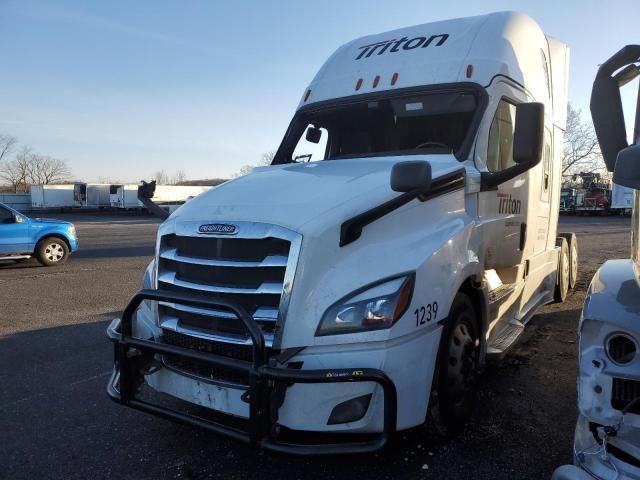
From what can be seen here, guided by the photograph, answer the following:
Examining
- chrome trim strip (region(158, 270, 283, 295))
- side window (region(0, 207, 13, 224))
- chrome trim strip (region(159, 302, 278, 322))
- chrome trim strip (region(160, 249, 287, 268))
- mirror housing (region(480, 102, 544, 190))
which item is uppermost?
mirror housing (region(480, 102, 544, 190))

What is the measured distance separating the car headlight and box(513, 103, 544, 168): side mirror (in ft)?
5.46

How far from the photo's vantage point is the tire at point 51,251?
39.0ft

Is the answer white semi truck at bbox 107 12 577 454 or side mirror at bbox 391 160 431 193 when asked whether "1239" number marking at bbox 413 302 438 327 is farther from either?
side mirror at bbox 391 160 431 193

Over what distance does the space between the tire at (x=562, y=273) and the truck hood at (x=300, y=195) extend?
15.1ft

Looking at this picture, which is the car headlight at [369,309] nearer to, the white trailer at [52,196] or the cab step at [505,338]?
the cab step at [505,338]

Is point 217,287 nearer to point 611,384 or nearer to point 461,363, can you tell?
point 461,363

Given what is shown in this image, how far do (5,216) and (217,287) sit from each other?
10.9 metres

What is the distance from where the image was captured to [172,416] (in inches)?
111

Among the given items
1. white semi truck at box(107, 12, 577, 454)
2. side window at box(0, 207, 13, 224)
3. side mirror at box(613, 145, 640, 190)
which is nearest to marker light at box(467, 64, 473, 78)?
white semi truck at box(107, 12, 577, 454)

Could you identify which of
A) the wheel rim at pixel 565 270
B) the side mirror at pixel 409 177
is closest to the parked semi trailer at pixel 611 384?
the side mirror at pixel 409 177

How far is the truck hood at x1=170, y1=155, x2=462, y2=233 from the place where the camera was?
282 cm

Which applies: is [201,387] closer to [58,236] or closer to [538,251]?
[538,251]

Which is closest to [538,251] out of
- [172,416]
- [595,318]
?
[595,318]

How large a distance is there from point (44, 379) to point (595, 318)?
4519 mm
